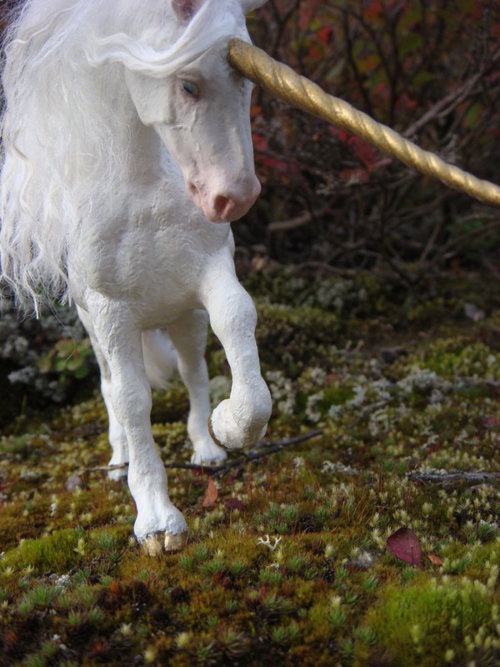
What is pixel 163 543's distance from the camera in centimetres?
252

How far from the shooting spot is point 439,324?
5645 millimetres

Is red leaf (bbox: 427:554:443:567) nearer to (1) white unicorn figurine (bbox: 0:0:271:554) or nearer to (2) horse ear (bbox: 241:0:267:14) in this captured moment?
(1) white unicorn figurine (bbox: 0:0:271:554)

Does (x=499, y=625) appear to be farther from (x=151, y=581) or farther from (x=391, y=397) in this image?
(x=391, y=397)

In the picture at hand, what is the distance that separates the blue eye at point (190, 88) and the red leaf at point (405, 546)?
160 centimetres

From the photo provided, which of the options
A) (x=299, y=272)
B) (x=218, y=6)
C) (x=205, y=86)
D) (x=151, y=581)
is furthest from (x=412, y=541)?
(x=299, y=272)

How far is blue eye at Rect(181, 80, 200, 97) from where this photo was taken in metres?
1.99

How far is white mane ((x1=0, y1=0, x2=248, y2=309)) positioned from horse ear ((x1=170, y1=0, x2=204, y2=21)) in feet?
0.23

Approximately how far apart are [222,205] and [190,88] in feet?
1.13

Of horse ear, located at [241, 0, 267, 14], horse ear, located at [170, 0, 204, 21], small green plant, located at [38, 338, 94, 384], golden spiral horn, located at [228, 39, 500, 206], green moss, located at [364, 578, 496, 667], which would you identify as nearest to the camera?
golden spiral horn, located at [228, 39, 500, 206]

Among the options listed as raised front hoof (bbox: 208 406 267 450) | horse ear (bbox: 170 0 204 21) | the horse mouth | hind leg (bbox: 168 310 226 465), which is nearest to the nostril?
the horse mouth

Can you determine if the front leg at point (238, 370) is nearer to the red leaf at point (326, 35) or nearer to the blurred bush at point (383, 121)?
the blurred bush at point (383, 121)

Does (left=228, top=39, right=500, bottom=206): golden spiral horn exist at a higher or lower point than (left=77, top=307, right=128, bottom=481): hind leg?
higher

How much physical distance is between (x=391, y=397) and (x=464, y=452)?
35.7 inches

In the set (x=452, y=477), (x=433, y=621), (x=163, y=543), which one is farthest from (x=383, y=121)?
(x=433, y=621)
